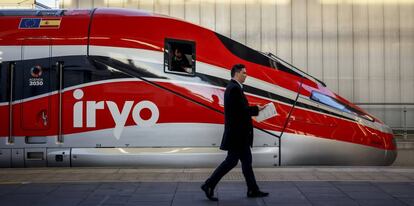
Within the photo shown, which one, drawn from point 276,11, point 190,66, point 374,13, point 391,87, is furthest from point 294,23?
point 190,66

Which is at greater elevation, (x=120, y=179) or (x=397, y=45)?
(x=397, y=45)

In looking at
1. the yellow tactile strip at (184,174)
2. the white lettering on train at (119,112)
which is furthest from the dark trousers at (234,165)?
the white lettering on train at (119,112)

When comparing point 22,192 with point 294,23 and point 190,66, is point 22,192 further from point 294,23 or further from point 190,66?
point 294,23

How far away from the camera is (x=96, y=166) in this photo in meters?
9.27

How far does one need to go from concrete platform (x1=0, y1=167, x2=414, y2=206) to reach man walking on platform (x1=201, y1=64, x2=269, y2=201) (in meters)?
0.22

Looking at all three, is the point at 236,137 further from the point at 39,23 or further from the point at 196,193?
the point at 39,23

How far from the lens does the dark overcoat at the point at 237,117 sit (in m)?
7.11

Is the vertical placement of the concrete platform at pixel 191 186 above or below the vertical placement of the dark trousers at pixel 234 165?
below

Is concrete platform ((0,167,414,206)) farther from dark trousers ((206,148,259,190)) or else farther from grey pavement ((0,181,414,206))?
dark trousers ((206,148,259,190))

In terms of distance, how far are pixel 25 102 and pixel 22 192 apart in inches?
79.5

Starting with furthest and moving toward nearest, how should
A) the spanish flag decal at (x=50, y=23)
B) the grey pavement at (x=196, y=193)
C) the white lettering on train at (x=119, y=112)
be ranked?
the spanish flag decal at (x=50, y=23) < the white lettering on train at (x=119, y=112) < the grey pavement at (x=196, y=193)

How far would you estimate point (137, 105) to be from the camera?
9156mm

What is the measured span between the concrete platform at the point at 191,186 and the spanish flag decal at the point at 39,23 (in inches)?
90.7

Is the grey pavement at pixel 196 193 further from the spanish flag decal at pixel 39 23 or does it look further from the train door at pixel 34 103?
the spanish flag decal at pixel 39 23
